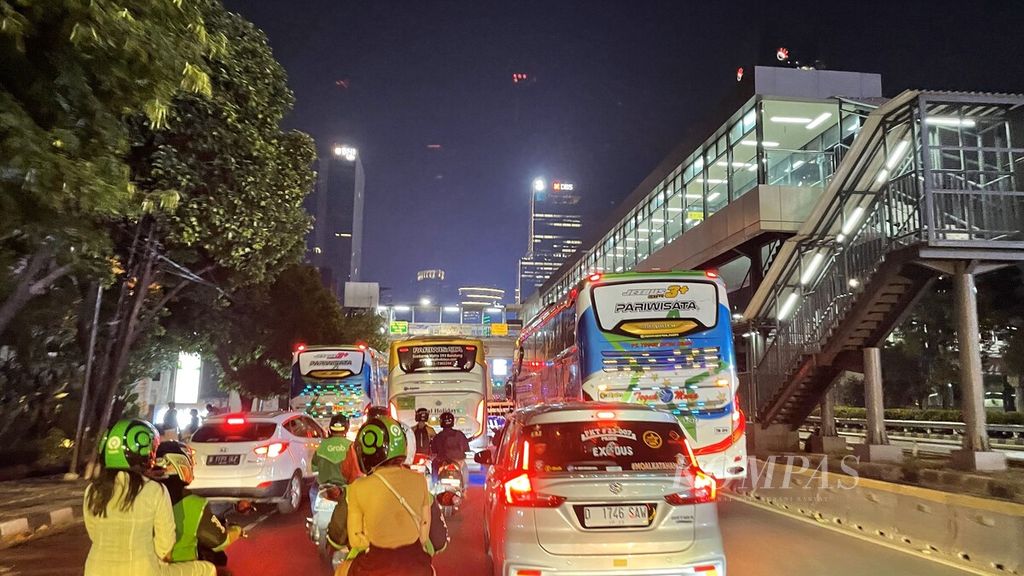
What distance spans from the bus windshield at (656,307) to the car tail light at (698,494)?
6.28 meters

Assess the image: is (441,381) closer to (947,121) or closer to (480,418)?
(480,418)

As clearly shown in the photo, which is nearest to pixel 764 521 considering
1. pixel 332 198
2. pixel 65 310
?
pixel 65 310

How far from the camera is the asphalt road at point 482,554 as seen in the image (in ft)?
24.6

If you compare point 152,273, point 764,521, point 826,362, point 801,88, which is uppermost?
point 801,88

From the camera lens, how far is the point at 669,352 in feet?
39.0

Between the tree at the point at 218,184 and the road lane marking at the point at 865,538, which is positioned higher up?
the tree at the point at 218,184

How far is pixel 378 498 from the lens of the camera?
368 centimetres

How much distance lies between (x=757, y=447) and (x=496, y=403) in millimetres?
24332

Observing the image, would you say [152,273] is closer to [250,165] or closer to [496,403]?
[250,165]

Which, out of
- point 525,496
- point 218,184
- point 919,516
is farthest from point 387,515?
point 218,184

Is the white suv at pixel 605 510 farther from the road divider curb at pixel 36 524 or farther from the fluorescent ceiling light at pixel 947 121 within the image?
the fluorescent ceiling light at pixel 947 121

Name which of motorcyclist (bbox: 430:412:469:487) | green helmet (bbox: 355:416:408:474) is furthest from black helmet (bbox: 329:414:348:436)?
green helmet (bbox: 355:416:408:474)

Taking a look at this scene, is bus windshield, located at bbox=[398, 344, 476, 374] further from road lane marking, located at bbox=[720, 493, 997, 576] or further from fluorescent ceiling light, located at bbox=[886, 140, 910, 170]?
fluorescent ceiling light, located at bbox=[886, 140, 910, 170]

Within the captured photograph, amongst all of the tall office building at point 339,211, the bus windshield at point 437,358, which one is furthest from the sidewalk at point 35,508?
the tall office building at point 339,211
